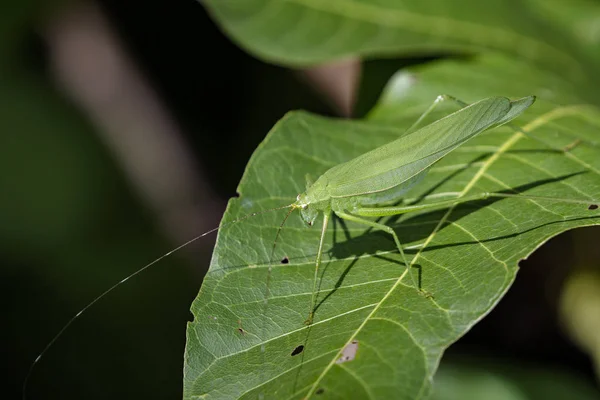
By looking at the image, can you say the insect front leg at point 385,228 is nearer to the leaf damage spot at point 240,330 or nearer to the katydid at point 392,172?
the katydid at point 392,172

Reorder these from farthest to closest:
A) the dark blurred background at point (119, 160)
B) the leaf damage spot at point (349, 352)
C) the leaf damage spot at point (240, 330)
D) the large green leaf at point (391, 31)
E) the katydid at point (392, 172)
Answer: the dark blurred background at point (119, 160), the large green leaf at point (391, 31), the katydid at point (392, 172), the leaf damage spot at point (240, 330), the leaf damage spot at point (349, 352)

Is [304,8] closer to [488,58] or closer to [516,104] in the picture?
[488,58]

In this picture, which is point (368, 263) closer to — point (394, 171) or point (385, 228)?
point (385, 228)

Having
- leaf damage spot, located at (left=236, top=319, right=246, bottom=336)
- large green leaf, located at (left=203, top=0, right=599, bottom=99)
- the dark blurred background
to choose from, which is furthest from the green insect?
the dark blurred background

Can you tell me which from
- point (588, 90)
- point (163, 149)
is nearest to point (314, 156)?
point (588, 90)

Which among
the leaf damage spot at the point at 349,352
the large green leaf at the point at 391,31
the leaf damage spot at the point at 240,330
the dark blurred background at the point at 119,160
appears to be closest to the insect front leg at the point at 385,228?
the leaf damage spot at the point at 349,352
